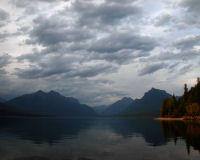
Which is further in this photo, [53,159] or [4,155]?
[4,155]

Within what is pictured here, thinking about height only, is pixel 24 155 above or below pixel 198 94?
below

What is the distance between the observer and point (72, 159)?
29.7 metres

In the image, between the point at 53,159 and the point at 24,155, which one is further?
the point at 24,155

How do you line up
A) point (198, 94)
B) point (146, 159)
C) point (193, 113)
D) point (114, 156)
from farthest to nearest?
point (198, 94), point (193, 113), point (114, 156), point (146, 159)

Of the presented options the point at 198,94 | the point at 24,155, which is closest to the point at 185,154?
the point at 24,155

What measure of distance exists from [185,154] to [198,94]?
172m

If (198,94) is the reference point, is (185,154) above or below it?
below

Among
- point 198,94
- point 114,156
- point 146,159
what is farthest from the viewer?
point 198,94

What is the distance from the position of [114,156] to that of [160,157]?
23.1 feet

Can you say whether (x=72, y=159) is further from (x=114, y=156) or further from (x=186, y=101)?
(x=186, y=101)

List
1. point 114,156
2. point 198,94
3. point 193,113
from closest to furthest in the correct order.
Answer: point 114,156 < point 193,113 < point 198,94

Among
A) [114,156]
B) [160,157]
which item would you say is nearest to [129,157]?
[114,156]

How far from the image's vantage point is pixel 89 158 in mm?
30328

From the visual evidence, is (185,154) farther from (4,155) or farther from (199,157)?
(4,155)
